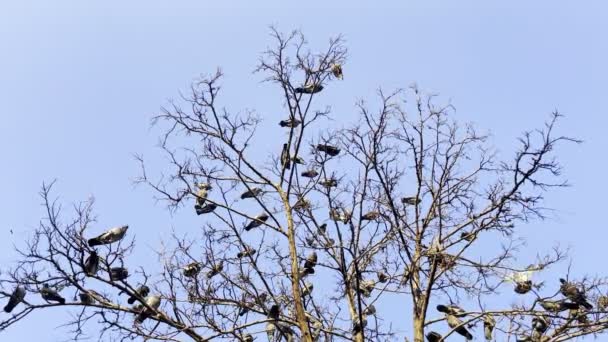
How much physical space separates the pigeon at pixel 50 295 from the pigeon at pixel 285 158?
3.00m

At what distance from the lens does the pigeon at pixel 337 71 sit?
10.2 meters

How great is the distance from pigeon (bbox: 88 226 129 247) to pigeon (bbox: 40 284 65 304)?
1.81ft

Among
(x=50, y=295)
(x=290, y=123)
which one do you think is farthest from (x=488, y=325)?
(x=50, y=295)

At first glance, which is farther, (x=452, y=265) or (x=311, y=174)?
(x=311, y=174)

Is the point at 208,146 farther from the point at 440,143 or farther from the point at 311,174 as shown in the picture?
the point at 440,143

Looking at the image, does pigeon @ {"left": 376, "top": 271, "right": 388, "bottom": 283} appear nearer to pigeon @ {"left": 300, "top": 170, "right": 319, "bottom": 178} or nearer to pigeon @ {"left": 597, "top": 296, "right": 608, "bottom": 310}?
pigeon @ {"left": 300, "top": 170, "right": 319, "bottom": 178}

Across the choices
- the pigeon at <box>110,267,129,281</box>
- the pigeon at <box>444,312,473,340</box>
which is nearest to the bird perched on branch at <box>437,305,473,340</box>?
the pigeon at <box>444,312,473,340</box>

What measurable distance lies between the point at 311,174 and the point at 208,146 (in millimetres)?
1242

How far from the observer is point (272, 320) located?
8.91 metres

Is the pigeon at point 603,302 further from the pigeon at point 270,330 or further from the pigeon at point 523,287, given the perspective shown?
the pigeon at point 270,330

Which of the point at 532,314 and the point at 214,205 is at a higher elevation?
the point at 214,205

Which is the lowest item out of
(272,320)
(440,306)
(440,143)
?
(272,320)

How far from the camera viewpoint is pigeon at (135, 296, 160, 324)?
8374 millimetres

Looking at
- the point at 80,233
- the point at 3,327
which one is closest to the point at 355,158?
the point at 80,233
